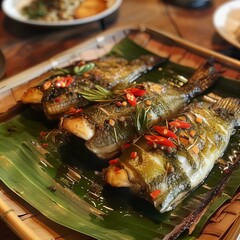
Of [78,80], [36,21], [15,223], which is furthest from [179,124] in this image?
[36,21]

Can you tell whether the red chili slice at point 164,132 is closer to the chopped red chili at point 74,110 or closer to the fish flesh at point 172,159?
the fish flesh at point 172,159

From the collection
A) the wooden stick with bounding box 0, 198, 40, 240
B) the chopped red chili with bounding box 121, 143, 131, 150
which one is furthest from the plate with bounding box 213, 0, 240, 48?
the wooden stick with bounding box 0, 198, 40, 240

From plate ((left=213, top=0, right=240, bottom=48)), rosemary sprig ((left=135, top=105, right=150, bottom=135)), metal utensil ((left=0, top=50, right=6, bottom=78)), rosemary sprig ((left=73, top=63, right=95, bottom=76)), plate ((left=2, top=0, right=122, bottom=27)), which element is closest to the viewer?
rosemary sprig ((left=135, top=105, right=150, bottom=135))

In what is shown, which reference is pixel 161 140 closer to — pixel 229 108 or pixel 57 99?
pixel 229 108

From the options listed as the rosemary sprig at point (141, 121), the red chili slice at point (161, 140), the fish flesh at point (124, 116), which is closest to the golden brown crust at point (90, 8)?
the fish flesh at point (124, 116)

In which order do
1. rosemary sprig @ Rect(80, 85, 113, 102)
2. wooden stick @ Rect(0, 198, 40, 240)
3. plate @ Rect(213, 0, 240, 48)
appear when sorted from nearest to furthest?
1. wooden stick @ Rect(0, 198, 40, 240)
2. rosemary sprig @ Rect(80, 85, 113, 102)
3. plate @ Rect(213, 0, 240, 48)

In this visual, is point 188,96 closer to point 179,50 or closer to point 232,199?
point 179,50

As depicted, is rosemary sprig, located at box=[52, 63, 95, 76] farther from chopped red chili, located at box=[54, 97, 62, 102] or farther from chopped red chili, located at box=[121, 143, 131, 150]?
chopped red chili, located at box=[121, 143, 131, 150]
